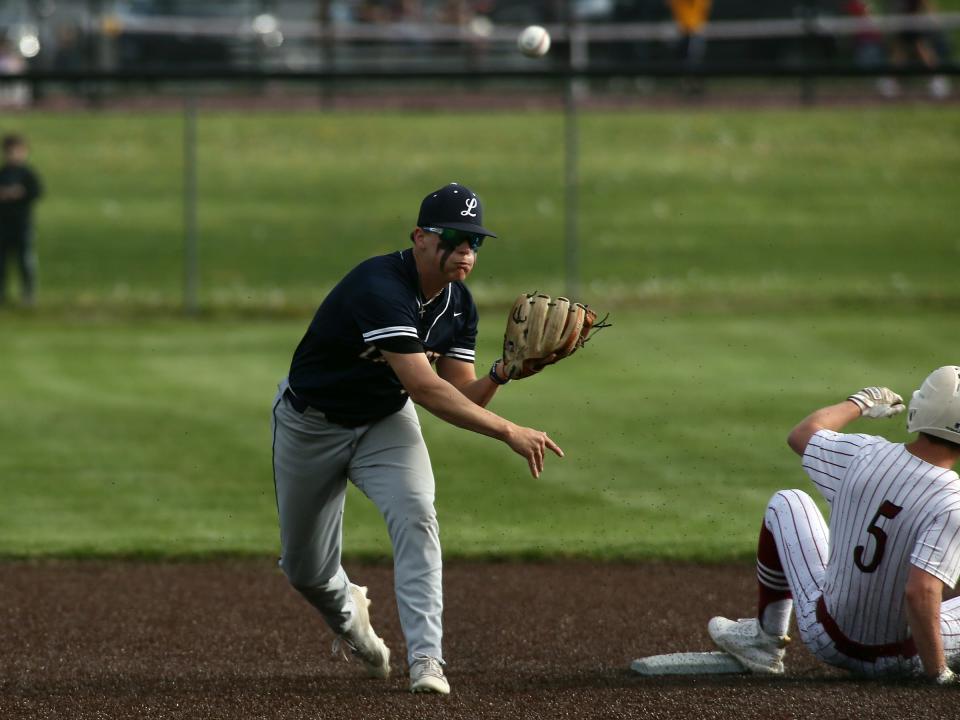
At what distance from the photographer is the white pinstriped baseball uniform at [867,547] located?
507cm

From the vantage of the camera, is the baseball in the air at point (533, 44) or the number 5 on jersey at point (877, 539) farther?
the baseball in the air at point (533, 44)

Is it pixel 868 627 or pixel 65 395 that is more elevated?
pixel 868 627

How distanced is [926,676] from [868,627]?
324 millimetres

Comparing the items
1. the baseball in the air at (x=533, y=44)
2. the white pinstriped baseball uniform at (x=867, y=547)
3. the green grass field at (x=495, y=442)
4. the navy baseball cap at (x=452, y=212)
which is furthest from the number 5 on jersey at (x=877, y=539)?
the baseball in the air at (x=533, y=44)

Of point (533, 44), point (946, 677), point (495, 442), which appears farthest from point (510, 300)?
→ point (946, 677)

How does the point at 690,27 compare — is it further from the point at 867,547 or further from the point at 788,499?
the point at 867,547

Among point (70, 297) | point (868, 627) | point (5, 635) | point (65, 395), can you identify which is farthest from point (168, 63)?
point (868, 627)

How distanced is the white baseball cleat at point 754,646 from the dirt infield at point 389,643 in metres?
0.07

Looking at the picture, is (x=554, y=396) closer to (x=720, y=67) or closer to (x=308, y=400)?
(x=720, y=67)

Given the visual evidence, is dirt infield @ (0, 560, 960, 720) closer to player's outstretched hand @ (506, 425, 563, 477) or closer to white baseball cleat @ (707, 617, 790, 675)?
white baseball cleat @ (707, 617, 790, 675)

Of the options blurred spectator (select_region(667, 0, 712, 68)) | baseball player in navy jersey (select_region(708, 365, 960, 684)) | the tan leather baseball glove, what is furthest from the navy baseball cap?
blurred spectator (select_region(667, 0, 712, 68))

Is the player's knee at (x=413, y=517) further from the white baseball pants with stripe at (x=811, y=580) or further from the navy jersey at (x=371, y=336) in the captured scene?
the white baseball pants with stripe at (x=811, y=580)

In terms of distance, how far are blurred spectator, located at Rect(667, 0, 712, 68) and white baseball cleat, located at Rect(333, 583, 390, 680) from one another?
64.8ft

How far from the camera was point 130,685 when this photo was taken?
19.0 feet
